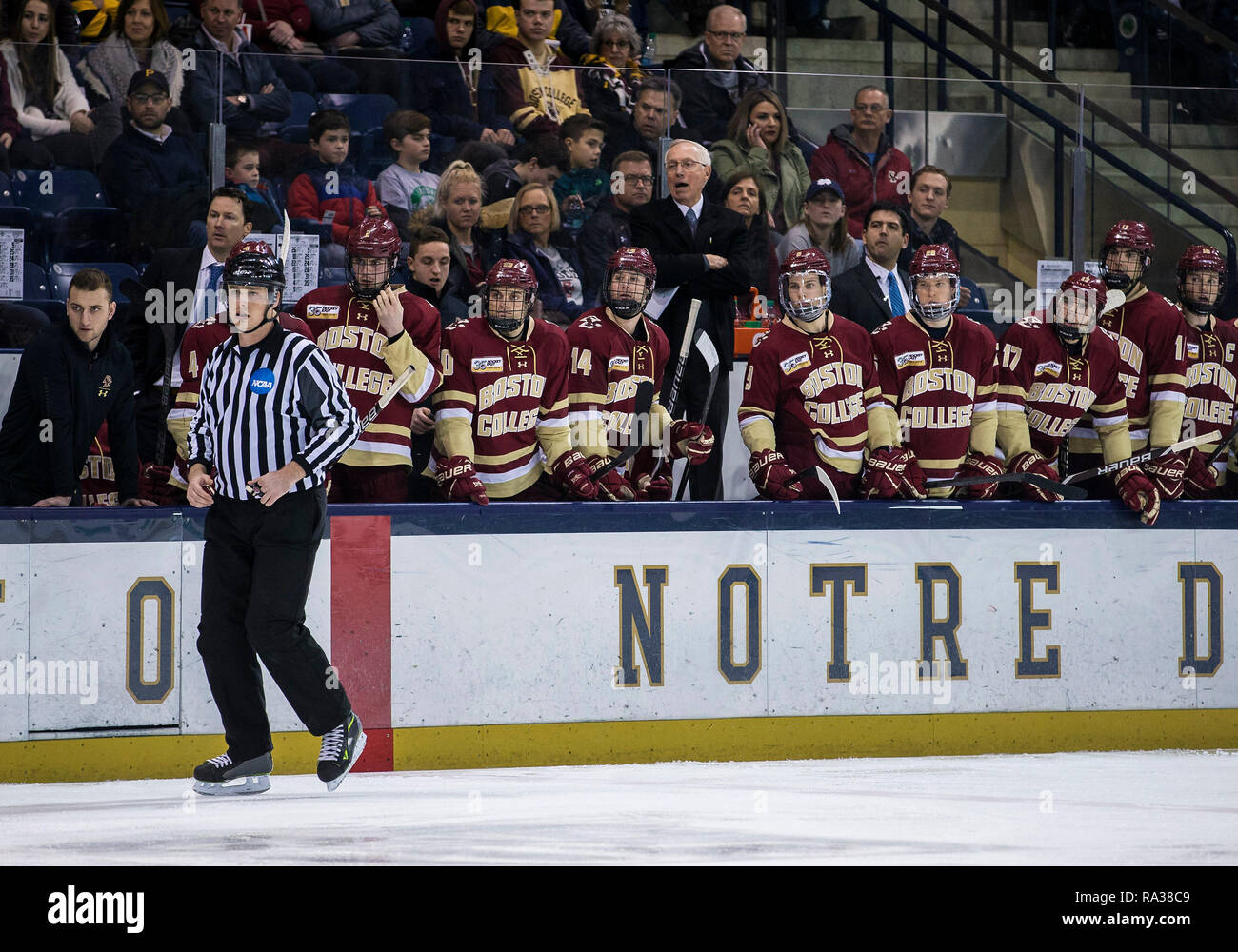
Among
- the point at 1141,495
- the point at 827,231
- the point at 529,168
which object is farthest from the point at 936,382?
the point at 529,168

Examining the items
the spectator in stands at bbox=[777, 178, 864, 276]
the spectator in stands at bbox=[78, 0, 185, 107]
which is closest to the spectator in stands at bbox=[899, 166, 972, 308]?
the spectator in stands at bbox=[777, 178, 864, 276]

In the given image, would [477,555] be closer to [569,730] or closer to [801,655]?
[569,730]

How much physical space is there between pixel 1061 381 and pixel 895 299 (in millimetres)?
779

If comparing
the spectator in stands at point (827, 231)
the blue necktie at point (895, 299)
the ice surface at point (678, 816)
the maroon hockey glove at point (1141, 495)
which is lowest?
the ice surface at point (678, 816)

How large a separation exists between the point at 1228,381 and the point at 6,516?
16.2 feet

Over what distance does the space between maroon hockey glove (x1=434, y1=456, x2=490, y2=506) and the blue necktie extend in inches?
80.8

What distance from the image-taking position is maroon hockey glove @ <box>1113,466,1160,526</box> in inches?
246

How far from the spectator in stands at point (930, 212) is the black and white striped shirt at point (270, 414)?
9.77 ft

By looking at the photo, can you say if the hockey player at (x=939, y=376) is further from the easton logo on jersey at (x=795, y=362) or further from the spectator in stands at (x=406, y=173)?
the spectator in stands at (x=406, y=173)

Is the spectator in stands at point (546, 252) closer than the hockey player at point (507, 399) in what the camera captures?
No

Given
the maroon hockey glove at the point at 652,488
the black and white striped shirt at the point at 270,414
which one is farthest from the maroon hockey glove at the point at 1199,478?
the black and white striped shirt at the point at 270,414

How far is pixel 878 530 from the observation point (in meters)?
6.09

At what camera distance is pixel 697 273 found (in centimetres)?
673

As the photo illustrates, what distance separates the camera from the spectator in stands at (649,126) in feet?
23.3
